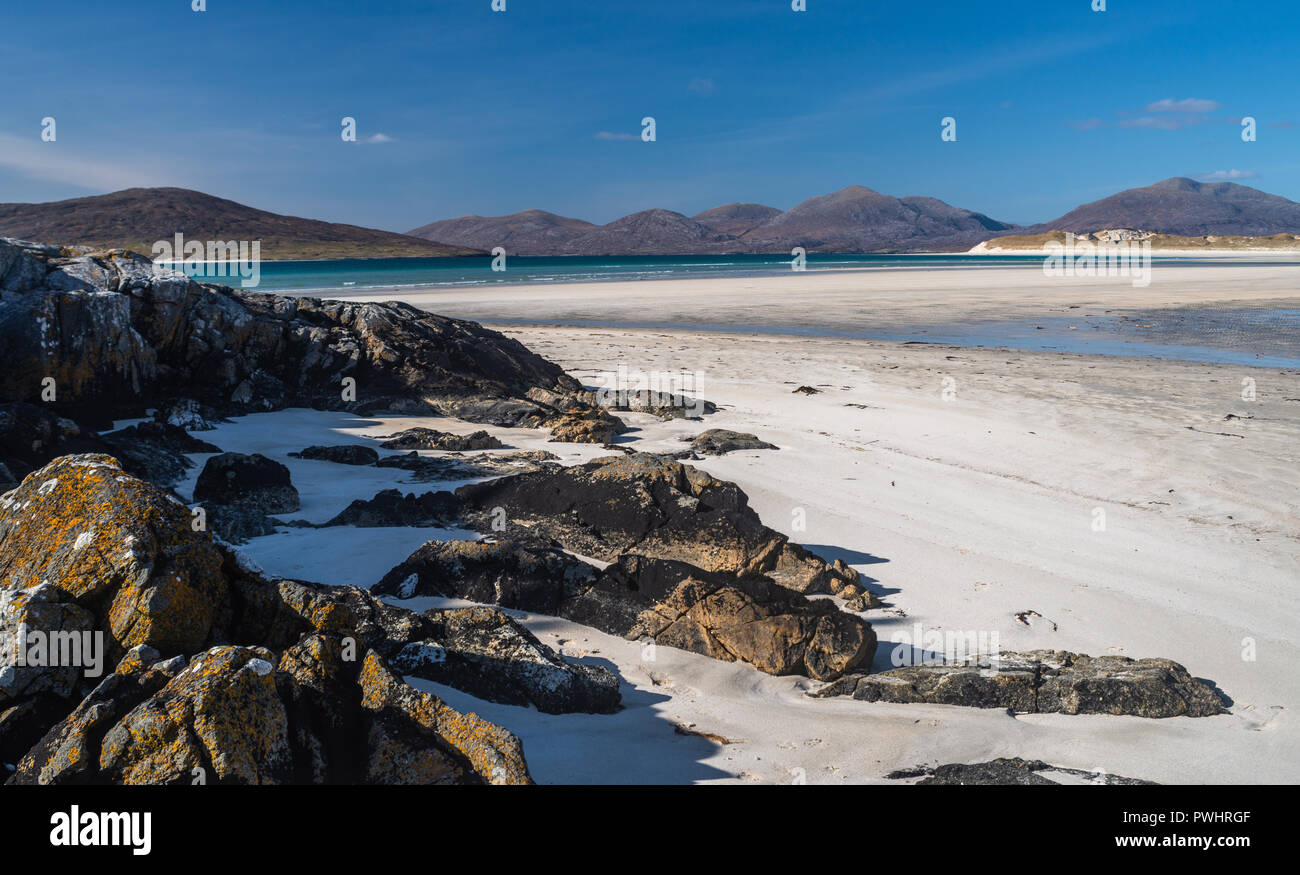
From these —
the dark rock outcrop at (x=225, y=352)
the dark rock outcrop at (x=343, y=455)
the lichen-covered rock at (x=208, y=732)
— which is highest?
the dark rock outcrop at (x=225, y=352)

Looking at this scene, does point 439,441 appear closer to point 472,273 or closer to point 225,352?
point 225,352

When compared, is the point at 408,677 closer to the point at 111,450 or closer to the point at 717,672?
the point at 717,672

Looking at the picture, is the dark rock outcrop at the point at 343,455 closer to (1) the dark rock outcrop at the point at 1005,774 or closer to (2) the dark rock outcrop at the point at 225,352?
(2) the dark rock outcrop at the point at 225,352

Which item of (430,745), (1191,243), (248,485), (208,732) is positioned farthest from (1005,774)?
(1191,243)

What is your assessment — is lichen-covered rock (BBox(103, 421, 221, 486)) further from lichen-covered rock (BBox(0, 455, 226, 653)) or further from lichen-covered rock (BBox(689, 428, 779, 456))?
lichen-covered rock (BBox(689, 428, 779, 456))

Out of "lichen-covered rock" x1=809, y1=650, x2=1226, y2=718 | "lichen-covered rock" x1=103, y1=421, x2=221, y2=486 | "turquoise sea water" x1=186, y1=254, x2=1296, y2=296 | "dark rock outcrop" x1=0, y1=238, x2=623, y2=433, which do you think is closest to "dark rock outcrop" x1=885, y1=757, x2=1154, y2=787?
"lichen-covered rock" x1=809, y1=650, x2=1226, y2=718

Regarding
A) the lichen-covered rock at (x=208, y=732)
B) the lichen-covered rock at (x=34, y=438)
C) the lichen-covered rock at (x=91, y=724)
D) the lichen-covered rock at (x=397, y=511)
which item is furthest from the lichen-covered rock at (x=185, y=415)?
the lichen-covered rock at (x=208, y=732)
